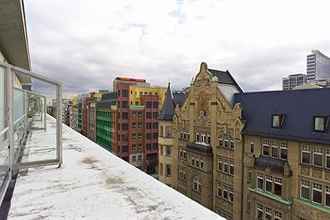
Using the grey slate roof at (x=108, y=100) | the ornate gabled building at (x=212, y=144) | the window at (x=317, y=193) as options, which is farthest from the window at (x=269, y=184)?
the grey slate roof at (x=108, y=100)

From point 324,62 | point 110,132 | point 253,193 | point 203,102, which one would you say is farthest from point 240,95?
point 324,62

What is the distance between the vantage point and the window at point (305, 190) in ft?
43.4

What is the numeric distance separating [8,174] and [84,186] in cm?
100

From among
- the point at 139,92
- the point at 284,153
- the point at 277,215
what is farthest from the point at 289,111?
the point at 139,92

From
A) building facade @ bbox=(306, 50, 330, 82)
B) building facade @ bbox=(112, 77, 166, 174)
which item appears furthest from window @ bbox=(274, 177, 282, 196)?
building facade @ bbox=(306, 50, 330, 82)

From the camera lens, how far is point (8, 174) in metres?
2.48

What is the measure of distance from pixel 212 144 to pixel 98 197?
18.7 meters

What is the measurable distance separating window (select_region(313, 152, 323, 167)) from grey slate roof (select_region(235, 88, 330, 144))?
2.56 feet

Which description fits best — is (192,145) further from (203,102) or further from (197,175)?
(203,102)

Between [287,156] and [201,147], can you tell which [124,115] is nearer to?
[201,147]

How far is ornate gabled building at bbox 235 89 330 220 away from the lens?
12773 millimetres

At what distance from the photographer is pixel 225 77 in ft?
71.2

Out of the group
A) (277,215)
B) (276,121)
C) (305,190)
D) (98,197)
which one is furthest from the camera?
(276,121)

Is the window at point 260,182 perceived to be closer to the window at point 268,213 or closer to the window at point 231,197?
the window at point 268,213
